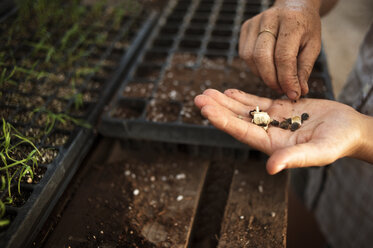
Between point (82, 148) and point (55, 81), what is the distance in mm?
591

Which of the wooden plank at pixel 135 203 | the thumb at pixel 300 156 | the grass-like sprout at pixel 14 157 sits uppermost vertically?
the thumb at pixel 300 156

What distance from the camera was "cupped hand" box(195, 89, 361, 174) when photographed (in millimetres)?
934

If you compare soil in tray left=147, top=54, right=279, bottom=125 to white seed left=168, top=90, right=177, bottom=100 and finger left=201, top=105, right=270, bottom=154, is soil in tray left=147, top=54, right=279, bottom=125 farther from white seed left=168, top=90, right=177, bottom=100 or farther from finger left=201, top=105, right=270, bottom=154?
finger left=201, top=105, right=270, bottom=154

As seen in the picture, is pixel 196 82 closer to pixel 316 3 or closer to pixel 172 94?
pixel 172 94

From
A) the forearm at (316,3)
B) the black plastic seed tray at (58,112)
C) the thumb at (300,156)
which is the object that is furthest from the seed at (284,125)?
the black plastic seed tray at (58,112)

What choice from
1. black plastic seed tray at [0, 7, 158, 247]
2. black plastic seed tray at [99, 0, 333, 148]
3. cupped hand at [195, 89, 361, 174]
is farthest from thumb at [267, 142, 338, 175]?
black plastic seed tray at [0, 7, 158, 247]

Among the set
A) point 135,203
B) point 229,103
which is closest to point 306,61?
point 229,103

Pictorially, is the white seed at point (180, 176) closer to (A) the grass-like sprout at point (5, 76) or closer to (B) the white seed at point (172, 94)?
(B) the white seed at point (172, 94)

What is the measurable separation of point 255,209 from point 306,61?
2.20ft

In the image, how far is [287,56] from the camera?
1.23 m

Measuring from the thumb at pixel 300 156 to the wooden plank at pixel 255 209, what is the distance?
1.43 ft

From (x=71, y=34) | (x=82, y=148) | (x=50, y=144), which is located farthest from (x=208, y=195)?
(x=71, y=34)

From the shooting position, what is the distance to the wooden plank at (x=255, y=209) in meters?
1.22

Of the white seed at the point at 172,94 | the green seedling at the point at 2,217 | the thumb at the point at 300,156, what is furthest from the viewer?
the white seed at the point at 172,94
